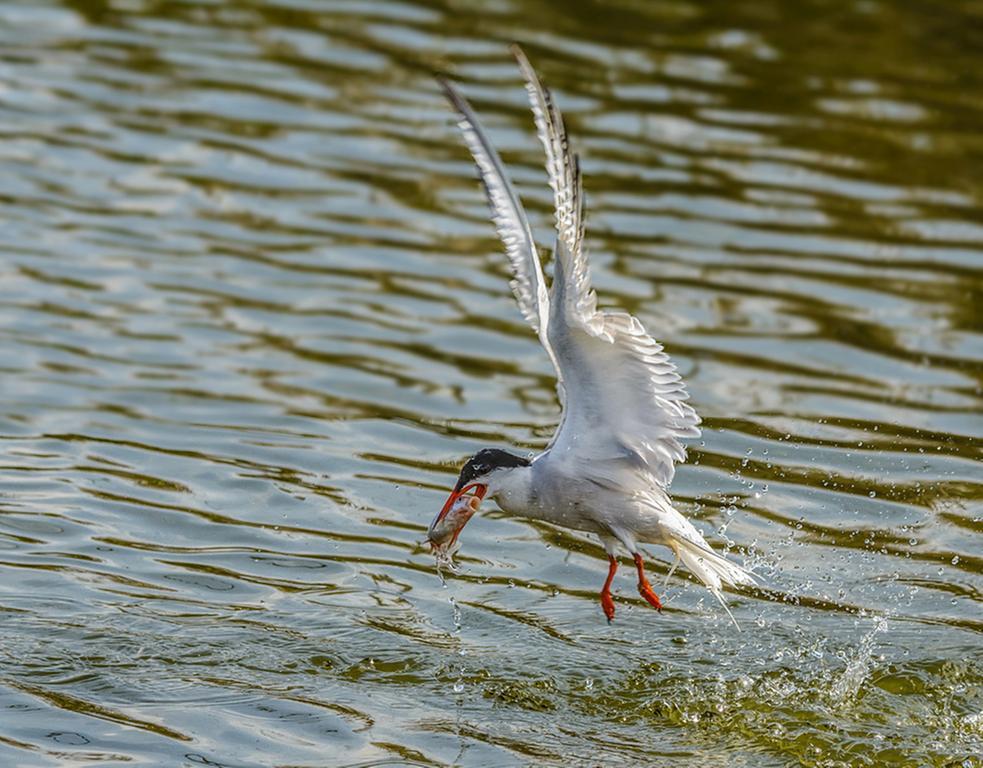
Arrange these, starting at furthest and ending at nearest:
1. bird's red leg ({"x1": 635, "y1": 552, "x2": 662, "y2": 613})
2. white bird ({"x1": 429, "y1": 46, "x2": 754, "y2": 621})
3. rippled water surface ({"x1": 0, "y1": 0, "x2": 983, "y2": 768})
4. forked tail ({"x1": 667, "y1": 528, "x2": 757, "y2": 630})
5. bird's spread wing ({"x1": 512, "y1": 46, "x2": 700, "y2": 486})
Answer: bird's red leg ({"x1": 635, "y1": 552, "x2": 662, "y2": 613}) → forked tail ({"x1": 667, "y1": 528, "x2": 757, "y2": 630}) → rippled water surface ({"x1": 0, "y1": 0, "x2": 983, "y2": 768}) → white bird ({"x1": 429, "y1": 46, "x2": 754, "y2": 621}) → bird's spread wing ({"x1": 512, "y1": 46, "x2": 700, "y2": 486})

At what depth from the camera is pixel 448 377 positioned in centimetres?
1233

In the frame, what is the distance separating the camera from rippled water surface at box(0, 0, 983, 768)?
838 centimetres

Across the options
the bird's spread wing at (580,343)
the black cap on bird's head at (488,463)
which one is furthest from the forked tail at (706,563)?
the black cap on bird's head at (488,463)

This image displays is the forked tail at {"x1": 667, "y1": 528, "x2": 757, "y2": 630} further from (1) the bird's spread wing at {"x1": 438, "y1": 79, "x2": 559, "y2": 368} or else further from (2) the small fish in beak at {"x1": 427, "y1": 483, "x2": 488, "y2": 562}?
(1) the bird's spread wing at {"x1": 438, "y1": 79, "x2": 559, "y2": 368}

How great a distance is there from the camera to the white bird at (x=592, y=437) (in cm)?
784

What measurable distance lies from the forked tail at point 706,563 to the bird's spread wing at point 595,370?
0.95ft

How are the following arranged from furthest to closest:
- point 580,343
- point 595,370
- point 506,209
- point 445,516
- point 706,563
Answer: point 706,563
point 445,516
point 595,370
point 580,343
point 506,209

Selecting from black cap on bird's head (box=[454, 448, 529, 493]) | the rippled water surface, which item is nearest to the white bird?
black cap on bird's head (box=[454, 448, 529, 493])

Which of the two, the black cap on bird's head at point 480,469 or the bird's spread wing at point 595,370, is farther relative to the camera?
the black cap on bird's head at point 480,469

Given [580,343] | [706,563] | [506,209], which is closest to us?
[506,209]

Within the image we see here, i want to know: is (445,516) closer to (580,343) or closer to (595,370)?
(595,370)

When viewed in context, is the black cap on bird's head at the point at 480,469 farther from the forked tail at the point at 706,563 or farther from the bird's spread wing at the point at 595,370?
the forked tail at the point at 706,563

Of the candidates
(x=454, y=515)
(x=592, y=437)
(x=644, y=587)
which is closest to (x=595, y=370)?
(x=592, y=437)

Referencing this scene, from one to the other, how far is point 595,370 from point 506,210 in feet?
2.69
